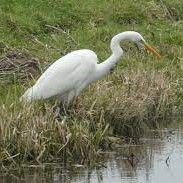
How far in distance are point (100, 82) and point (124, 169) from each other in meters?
2.67

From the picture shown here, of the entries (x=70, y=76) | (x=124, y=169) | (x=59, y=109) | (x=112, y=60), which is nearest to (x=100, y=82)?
(x=112, y=60)

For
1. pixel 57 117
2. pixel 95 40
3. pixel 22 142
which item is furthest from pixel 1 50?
pixel 22 142

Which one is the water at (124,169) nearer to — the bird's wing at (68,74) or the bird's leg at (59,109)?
the bird's leg at (59,109)

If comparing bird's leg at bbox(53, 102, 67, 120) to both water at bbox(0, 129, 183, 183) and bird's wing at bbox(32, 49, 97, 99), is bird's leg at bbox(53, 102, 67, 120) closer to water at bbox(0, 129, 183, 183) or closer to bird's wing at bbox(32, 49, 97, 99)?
bird's wing at bbox(32, 49, 97, 99)

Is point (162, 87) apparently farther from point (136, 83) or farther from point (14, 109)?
point (14, 109)

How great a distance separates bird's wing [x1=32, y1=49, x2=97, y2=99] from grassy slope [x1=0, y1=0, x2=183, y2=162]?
29 cm

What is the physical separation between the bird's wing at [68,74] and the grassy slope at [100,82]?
0.95 ft

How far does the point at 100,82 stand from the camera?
42.0 ft

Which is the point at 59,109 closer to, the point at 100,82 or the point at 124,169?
the point at 100,82

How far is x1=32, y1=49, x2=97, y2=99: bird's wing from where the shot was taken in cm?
1174

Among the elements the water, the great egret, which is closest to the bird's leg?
the great egret

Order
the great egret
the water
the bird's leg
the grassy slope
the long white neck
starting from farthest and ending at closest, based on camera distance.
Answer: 1. the long white neck
2. the great egret
3. the bird's leg
4. the grassy slope
5. the water

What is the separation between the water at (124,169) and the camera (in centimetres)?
988

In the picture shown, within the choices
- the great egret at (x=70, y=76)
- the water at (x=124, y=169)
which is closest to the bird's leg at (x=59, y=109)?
the great egret at (x=70, y=76)
